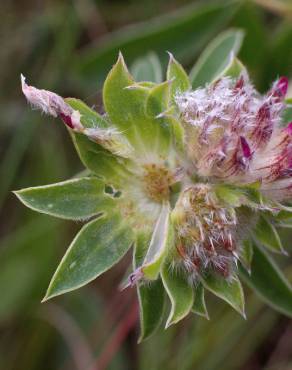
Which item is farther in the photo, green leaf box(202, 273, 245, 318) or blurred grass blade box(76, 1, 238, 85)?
blurred grass blade box(76, 1, 238, 85)

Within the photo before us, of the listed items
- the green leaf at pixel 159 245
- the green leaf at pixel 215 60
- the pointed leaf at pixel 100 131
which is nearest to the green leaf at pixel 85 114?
the pointed leaf at pixel 100 131

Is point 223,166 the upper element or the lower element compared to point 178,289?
upper

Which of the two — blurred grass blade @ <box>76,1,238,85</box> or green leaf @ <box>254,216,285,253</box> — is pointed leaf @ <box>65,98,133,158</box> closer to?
green leaf @ <box>254,216,285,253</box>

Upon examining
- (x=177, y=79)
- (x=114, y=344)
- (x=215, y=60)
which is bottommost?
(x=114, y=344)

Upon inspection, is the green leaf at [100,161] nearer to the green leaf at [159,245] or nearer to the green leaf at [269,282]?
the green leaf at [159,245]

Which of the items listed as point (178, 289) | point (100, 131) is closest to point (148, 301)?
point (178, 289)

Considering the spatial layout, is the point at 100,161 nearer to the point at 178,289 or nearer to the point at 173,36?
the point at 178,289

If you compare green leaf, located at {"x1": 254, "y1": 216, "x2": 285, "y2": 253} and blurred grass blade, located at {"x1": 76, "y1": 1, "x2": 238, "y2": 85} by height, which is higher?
blurred grass blade, located at {"x1": 76, "y1": 1, "x2": 238, "y2": 85}

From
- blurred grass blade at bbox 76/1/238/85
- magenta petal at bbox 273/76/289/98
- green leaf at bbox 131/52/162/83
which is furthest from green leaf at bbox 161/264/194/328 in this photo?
blurred grass blade at bbox 76/1/238/85
